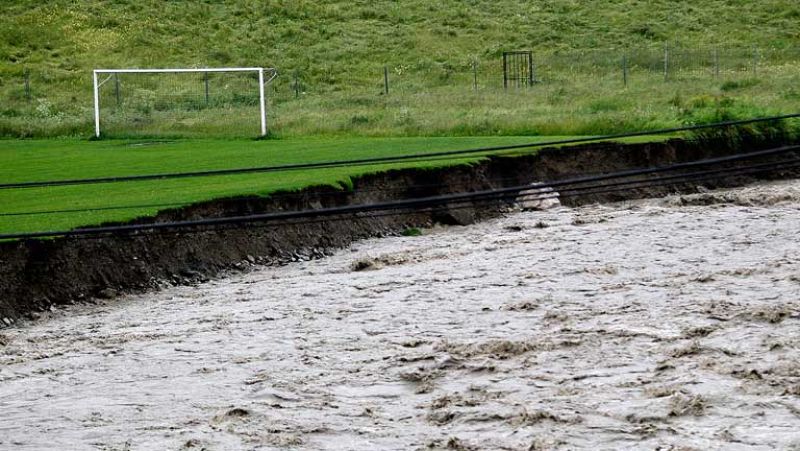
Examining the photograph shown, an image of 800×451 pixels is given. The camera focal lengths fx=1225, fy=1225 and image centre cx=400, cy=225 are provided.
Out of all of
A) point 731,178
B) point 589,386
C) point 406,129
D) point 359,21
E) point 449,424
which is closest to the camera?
point 449,424

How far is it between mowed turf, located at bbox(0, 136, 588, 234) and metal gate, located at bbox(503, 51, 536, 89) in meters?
16.4

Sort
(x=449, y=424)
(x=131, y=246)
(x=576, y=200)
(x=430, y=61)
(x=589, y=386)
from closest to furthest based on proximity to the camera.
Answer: (x=449, y=424) < (x=589, y=386) < (x=131, y=246) < (x=576, y=200) < (x=430, y=61)

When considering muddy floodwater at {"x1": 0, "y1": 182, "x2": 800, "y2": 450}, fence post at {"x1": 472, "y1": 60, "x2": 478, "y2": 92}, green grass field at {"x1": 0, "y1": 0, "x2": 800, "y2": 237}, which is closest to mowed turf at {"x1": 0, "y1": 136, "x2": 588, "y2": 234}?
green grass field at {"x1": 0, "y1": 0, "x2": 800, "y2": 237}

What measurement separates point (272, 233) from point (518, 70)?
30.8m

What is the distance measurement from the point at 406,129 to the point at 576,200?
910cm

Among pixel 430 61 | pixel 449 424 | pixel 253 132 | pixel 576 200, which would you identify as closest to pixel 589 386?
pixel 449 424

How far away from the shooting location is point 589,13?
5581 centimetres

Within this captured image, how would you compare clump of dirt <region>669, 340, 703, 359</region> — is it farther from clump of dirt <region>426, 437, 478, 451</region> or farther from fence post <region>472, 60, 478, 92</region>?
fence post <region>472, 60, 478, 92</region>

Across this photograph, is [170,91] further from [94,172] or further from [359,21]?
[94,172]

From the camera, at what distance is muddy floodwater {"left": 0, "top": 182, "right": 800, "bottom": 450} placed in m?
8.97

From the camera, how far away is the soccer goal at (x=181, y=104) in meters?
31.7

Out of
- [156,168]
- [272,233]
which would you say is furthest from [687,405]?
[156,168]

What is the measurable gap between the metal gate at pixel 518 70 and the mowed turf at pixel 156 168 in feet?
53.8

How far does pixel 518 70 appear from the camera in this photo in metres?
46.1
